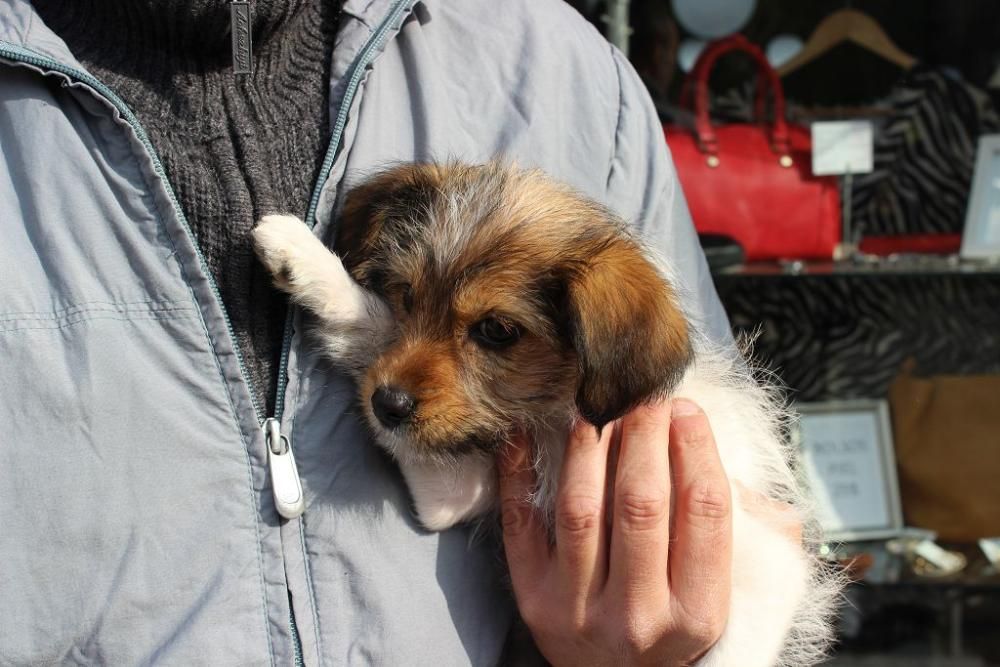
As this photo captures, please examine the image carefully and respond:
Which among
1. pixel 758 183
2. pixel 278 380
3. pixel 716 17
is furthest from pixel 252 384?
pixel 716 17

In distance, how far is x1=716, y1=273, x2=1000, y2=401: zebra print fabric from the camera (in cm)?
491

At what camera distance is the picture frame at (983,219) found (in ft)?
15.6

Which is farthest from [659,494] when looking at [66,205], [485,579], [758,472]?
[66,205]

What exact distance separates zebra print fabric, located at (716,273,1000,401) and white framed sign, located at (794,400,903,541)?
4.5 inches

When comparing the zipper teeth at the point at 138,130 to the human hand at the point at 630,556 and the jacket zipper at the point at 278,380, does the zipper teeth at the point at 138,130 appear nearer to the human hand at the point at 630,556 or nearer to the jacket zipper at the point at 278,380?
the jacket zipper at the point at 278,380

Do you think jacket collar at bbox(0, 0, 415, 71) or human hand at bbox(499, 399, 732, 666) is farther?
human hand at bbox(499, 399, 732, 666)

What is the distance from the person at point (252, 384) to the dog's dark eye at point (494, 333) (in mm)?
230

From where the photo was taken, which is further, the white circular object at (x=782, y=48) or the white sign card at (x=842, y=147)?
the white circular object at (x=782, y=48)

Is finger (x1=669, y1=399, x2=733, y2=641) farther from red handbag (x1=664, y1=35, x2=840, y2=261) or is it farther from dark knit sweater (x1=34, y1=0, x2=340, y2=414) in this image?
red handbag (x1=664, y1=35, x2=840, y2=261)

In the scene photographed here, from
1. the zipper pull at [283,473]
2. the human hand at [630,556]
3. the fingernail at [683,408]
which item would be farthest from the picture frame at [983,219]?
the zipper pull at [283,473]

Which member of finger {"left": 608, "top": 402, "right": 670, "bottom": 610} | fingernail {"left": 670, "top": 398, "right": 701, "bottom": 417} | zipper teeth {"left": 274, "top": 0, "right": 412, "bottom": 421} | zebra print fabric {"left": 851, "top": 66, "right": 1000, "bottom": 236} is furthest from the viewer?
zebra print fabric {"left": 851, "top": 66, "right": 1000, "bottom": 236}

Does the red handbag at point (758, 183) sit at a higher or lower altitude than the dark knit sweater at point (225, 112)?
lower

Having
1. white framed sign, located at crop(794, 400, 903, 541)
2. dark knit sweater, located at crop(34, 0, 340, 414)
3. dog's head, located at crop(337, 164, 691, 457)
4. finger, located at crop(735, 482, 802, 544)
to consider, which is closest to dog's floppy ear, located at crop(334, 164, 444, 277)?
dog's head, located at crop(337, 164, 691, 457)

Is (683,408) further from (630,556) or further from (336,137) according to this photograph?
(336,137)
